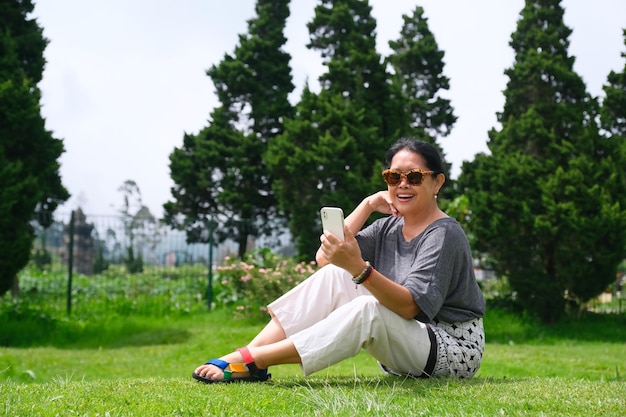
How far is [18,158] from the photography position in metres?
10.6

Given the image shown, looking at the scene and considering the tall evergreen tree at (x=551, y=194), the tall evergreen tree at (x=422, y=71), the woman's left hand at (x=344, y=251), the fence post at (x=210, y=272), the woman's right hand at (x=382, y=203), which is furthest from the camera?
the tall evergreen tree at (x=422, y=71)

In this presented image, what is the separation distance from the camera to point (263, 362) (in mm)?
3148

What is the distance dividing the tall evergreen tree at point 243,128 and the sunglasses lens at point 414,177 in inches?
641

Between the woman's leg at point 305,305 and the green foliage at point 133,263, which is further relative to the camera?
the green foliage at point 133,263

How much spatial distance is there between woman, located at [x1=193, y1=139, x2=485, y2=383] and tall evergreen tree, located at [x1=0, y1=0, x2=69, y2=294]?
24.5 ft

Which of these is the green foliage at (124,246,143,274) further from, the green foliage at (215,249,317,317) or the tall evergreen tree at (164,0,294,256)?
the tall evergreen tree at (164,0,294,256)

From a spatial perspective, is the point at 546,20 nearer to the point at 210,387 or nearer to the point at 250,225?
the point at 250,225

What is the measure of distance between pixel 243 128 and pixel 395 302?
18.1 m

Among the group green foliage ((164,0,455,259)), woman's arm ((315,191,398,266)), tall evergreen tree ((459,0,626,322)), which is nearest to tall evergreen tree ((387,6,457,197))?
green foliage ((164,0,455,259))

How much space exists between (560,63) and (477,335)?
961 centimetres

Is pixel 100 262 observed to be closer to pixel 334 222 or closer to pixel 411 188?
pixel 411 188

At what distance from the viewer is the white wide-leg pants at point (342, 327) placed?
9.72ft

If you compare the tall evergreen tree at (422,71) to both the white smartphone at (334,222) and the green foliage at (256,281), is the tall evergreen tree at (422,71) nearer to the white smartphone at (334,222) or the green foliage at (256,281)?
the green foliage at (256,281)

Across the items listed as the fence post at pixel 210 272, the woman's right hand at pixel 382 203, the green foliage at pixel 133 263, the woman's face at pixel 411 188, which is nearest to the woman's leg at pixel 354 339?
the woman's face at pixel 411 188
